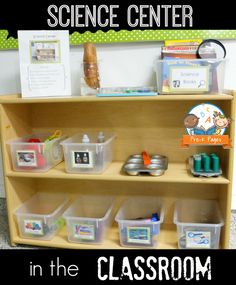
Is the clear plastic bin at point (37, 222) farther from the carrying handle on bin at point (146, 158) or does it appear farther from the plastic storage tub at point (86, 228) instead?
the carrying handle on bin at point (146, 158)

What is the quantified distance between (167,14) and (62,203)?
3.10 feet

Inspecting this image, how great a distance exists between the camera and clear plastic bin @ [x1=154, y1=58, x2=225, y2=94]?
3.37 ft

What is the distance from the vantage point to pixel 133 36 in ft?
3.96

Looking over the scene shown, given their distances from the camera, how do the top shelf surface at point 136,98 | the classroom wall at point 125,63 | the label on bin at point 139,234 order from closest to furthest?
1. the top shelf surface at point 136,98
2. the label on bin at point 139,234
3. the classroom wall at point 125,63

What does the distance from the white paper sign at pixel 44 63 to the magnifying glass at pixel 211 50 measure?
0.52 meters

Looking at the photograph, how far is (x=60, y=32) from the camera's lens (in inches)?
44.6

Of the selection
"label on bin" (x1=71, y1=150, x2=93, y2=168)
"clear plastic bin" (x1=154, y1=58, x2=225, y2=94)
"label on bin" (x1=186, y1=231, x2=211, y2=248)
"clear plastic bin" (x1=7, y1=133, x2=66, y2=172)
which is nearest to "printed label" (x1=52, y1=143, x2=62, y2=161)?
"clear plastic bin" (x1=7, y1=133, x2=66, y2=172)

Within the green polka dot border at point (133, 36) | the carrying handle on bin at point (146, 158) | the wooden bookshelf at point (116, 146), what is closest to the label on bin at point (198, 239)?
the wooden bookshelf at point (116, 146)

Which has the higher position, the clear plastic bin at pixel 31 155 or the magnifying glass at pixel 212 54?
the magnifying glass at pixel 212 54

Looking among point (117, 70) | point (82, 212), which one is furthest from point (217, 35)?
point (82, 212)

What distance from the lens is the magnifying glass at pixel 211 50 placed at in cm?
109

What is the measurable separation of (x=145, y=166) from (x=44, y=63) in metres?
0.58

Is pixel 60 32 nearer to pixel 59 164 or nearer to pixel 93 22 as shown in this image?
pixel 93 22

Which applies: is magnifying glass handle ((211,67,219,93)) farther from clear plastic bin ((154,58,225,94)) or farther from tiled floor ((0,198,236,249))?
tiled floor ((0,198,236,249))
